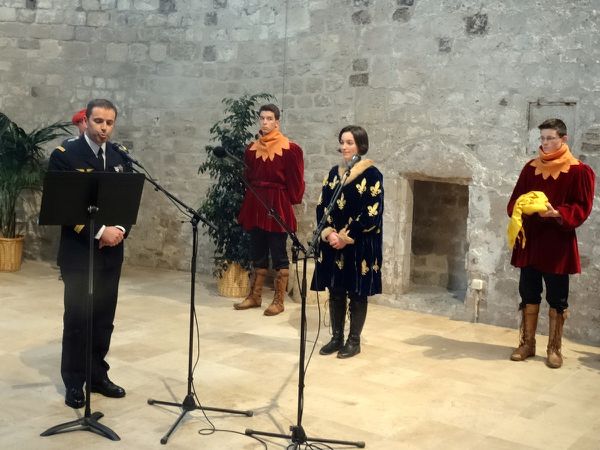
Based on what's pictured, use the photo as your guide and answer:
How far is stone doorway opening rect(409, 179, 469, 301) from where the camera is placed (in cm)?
720

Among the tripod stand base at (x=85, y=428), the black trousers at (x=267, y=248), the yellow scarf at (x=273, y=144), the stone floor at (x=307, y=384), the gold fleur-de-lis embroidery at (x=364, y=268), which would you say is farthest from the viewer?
the black trousers at (x=267, y=248)

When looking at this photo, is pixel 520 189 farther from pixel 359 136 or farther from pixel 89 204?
pixel 89 204

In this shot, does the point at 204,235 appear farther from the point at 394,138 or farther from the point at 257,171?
the point at 394,138

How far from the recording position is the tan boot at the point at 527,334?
5078 millimetres

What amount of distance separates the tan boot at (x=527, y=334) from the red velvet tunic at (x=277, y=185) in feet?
6.77

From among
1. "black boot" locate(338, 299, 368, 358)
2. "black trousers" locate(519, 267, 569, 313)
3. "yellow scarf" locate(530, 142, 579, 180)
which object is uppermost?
"yellow scarf" locate(530, 142, 579, 180)

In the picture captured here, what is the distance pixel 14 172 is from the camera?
7703 millimetres

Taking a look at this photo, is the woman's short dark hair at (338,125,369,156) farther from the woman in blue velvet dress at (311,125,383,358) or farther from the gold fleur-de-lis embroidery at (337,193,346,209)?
the gold fleur-de-lis embroidery at (337,193,346,209)

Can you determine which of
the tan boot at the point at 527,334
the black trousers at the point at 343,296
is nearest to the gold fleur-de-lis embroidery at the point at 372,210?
the black trousers at the point at 343,296

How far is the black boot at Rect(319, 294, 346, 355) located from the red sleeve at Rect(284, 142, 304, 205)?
141 cm

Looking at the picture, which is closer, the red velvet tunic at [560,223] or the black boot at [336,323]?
the red velvet tunic at [560,223]

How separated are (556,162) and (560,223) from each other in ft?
1.26

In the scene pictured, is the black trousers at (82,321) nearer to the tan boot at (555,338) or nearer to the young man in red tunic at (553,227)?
the young man in red tunic at (553,227)

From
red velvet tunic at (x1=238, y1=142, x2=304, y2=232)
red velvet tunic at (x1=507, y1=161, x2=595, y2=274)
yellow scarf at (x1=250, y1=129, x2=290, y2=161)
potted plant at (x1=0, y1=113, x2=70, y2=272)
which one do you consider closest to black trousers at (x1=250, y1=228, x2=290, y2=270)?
red velvet tunic at (x1=238, y1=142, x2=304, y2=232)
